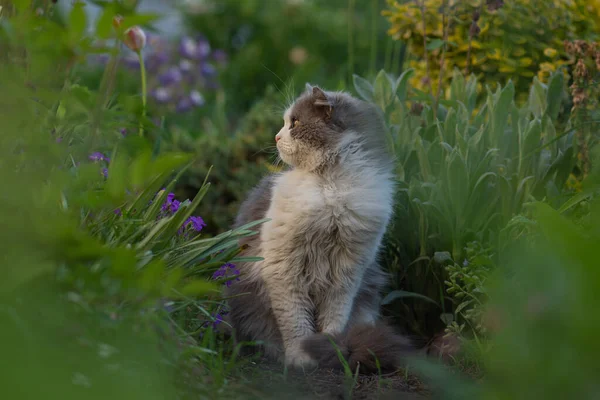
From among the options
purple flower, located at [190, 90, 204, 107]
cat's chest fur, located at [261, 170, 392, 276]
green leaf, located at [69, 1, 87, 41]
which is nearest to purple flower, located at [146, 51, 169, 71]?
purple flower, located at [190, 90, 204, 107]

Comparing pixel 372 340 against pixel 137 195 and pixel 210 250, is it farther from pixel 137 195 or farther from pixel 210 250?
pixel 137 195

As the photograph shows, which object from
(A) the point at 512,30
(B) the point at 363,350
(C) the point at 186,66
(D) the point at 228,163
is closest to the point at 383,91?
(A) the point at 512,30

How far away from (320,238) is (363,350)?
1.64ft

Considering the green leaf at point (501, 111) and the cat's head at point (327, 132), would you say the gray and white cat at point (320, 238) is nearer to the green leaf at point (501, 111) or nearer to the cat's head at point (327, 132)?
the cat's head at point (327, 132)

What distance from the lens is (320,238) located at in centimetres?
278

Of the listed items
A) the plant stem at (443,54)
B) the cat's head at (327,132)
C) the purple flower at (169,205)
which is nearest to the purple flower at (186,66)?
the plant stem at (443,54)

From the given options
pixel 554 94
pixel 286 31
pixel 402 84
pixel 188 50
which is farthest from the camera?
pixel 286 31

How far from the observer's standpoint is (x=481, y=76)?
14.4ft

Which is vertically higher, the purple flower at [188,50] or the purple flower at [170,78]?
the purple flower at [188,50]

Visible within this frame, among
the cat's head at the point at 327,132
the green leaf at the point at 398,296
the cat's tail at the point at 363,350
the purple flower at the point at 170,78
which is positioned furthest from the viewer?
the purple flower at the point at 170,78

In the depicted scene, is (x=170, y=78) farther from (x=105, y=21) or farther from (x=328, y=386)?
(x=105, y=21)

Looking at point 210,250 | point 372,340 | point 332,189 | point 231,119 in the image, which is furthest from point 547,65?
point 231,119

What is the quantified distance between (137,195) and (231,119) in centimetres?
492

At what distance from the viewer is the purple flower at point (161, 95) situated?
685 cm
